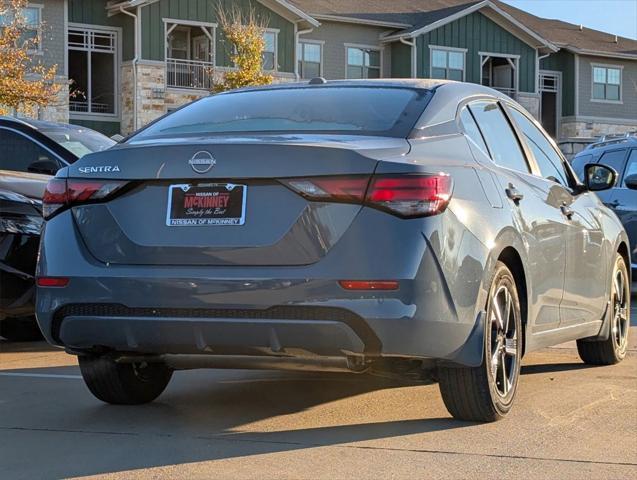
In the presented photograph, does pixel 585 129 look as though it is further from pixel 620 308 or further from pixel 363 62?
pixel 620 308

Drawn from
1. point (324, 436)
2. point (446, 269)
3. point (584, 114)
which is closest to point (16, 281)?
point (324, 436)

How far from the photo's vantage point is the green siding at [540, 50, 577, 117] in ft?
154

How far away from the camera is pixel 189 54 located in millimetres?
38188

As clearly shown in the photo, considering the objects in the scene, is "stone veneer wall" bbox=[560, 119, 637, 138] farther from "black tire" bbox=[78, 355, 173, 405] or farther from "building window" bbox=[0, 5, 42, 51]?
"black tire" bbox=[78, 355, 173, 405]

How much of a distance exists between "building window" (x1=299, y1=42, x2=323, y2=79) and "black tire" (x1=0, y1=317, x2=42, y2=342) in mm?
32168

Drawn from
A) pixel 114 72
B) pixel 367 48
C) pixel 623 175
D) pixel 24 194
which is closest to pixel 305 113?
pixel 24 194

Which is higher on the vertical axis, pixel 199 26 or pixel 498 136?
pixel 199 26

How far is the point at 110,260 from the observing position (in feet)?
16.2

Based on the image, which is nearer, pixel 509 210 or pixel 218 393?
pixel 509 210

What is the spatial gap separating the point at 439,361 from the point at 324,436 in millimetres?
611

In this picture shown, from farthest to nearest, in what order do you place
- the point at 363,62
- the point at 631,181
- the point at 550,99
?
the point at 550,99 < the point at 363,62 < the point at 631,181

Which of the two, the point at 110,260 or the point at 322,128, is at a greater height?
the point at 322,128

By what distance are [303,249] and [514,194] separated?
1436mm

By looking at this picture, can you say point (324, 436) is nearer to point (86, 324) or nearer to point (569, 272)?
point (86, 324)
